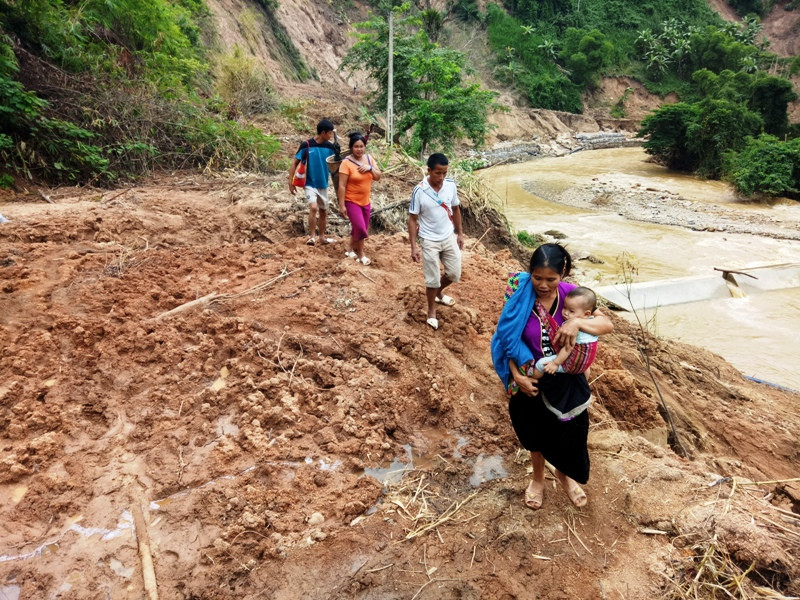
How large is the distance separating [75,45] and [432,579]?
9.85 metres

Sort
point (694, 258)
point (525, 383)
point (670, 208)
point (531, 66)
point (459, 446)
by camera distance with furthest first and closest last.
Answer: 1. point (531, 66)
2. point (670, 208)
3. point (694, 258)
4. point (459, 446)
5. point (525, 383)

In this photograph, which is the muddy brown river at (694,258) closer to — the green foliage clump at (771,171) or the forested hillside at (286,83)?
the green foliage clump at (771,171)

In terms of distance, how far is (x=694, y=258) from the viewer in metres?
10.6

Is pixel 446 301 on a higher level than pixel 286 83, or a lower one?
lower

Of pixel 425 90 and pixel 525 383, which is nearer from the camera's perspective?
pixel 525 383

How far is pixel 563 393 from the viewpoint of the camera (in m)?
2.20

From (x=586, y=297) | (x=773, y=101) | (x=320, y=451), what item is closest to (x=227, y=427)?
(x=320, y=451)

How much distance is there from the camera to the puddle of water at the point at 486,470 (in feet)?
9.42

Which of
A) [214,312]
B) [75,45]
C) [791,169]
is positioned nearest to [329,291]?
[214,312]

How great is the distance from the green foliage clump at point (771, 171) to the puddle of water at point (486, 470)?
17.5 metres

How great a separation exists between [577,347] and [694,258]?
1030 centimetres

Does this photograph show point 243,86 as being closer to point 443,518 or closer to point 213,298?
point 213,298

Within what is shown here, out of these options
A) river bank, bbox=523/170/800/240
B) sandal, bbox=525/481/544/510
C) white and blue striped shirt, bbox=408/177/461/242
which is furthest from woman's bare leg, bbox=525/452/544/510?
river bank, bbox=523/170/800/240

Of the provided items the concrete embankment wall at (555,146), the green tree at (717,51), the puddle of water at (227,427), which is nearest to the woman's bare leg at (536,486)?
the puddle of water at (227,427)
